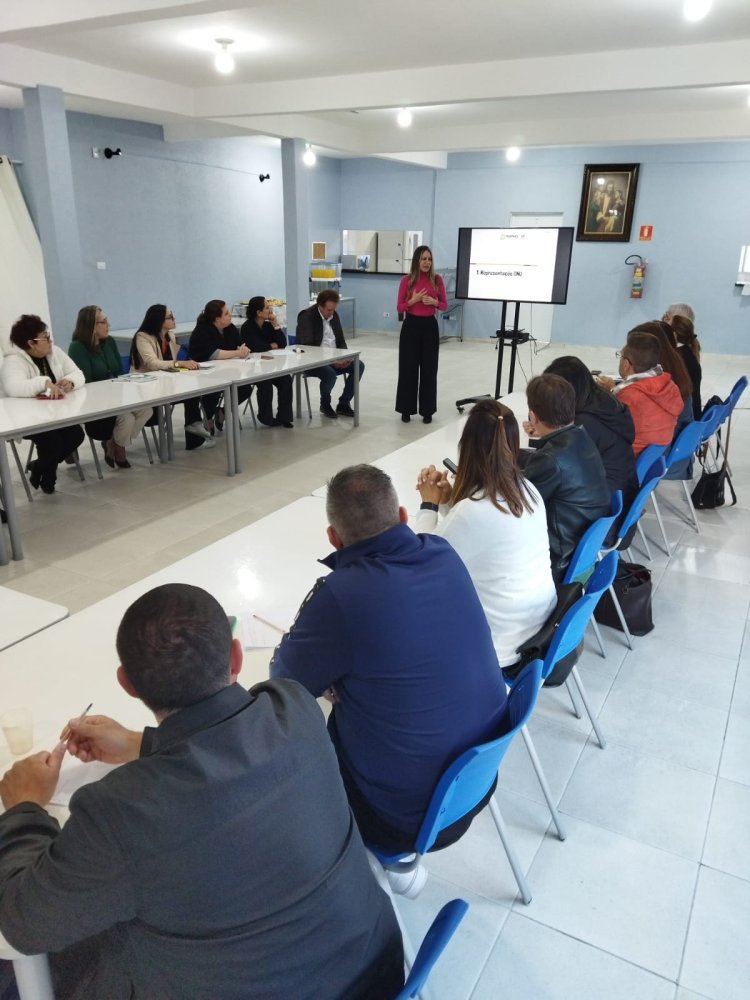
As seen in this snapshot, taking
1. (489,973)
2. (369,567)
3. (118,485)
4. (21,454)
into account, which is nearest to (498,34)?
(118,485)

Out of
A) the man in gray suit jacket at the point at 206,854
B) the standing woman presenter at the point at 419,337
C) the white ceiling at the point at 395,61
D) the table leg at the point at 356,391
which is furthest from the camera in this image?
the table leg at the point at 356,391

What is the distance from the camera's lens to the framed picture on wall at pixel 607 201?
10648mm

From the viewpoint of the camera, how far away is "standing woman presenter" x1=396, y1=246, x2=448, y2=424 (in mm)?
6387

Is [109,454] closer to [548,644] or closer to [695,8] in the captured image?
[548,644]

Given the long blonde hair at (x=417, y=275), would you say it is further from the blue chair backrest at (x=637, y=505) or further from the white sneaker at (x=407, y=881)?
the white sneaker at (x=407, y=881)

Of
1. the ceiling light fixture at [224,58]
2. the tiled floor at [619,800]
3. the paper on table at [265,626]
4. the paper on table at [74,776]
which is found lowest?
the tiled floor at [619,800]

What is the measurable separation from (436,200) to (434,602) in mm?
12095

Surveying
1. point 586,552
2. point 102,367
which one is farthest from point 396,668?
point 102,367

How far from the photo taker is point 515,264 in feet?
21.3

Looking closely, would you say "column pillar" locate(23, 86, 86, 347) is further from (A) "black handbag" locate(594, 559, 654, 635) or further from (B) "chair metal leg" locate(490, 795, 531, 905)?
(B) "chair metal leg" locate(490, 795, 531, 905)

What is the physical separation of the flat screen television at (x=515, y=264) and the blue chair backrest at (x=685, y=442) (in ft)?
8.91

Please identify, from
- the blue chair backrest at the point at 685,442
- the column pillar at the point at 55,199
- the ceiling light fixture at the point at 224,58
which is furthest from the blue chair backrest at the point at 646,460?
the column pillar at the point at 55,199

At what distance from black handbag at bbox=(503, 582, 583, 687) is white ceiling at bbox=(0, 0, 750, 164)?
363cm

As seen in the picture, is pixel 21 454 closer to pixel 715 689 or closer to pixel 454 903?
pixel 715 689
